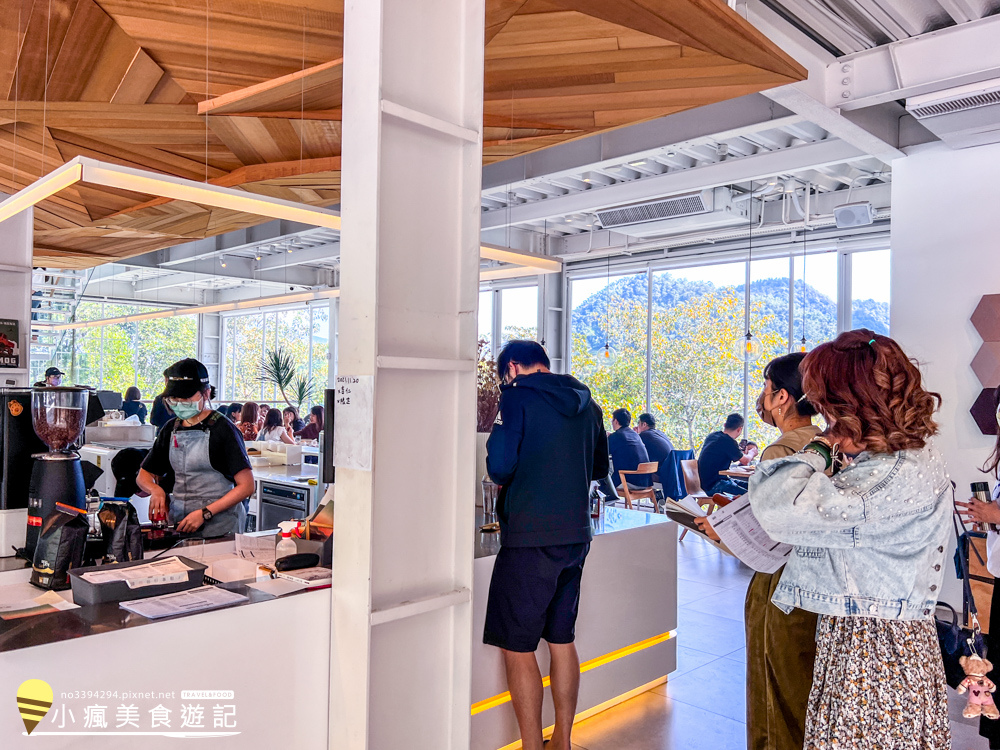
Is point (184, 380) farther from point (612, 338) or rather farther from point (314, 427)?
point (612, 338)

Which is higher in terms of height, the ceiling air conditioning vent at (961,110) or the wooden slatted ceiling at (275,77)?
the ceiling air conditioning vent at (961,110)

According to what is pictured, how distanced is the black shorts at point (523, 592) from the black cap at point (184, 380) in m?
1.52

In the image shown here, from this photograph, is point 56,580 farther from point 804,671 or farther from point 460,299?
point 804,671

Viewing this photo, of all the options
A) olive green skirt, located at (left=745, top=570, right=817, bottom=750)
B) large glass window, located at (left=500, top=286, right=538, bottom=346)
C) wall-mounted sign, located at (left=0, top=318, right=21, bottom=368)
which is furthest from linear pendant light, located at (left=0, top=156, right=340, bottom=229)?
large glass window, located at (left=500, top=286, right=538, bottom=346)

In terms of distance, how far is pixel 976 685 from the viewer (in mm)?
2162

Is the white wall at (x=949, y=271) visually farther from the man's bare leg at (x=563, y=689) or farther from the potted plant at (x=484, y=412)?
the man's bare leg at (x=563, y=689)

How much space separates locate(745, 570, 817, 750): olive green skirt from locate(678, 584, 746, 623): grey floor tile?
117 inches

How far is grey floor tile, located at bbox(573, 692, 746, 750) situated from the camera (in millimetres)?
3492

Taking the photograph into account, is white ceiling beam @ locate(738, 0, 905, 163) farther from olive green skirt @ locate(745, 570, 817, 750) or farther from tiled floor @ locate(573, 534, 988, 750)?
tiled floor @ locate(573, 534, 988, 750)

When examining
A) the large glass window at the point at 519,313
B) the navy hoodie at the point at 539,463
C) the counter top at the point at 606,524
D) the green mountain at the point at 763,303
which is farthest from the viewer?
the large glass window at the point at 519,313

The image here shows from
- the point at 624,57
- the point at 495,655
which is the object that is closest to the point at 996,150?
the point at 624,57

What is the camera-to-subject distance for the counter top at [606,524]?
3.43 metres

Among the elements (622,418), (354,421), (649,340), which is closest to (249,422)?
(622,418)

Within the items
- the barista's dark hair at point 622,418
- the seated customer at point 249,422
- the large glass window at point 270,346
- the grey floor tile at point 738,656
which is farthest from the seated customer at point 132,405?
the grey floor tile at point 738,656
